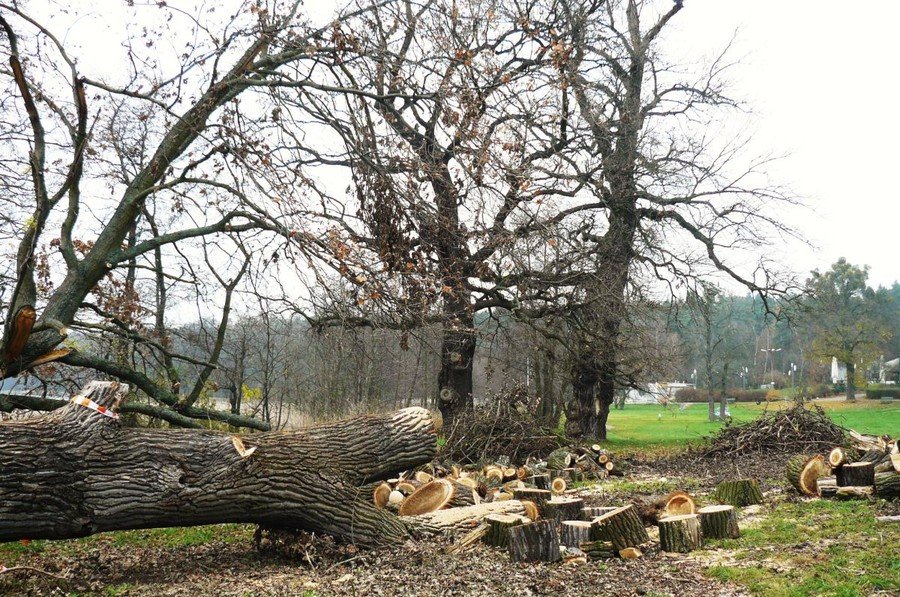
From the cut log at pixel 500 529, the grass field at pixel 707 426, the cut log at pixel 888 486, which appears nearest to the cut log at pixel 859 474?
the cut log at pixel 888 486

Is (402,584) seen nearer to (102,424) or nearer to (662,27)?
(102,424)

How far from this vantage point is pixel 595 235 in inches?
701

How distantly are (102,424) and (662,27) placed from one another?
17.3m

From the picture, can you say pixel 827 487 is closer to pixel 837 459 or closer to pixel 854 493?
pixel 854 493

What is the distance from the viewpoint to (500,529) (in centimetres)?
661

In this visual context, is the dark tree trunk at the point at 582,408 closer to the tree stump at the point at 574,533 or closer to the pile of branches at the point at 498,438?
the pile of branches at the point at 498,438

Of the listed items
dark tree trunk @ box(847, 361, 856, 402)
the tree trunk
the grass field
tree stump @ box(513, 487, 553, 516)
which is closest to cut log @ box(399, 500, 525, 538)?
tree stump @ box(513, 487, 553, 516)

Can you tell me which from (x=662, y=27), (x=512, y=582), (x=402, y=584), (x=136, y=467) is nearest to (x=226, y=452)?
(x=136, y=467)

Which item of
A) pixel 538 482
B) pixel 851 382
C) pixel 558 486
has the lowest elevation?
pixel 558 486

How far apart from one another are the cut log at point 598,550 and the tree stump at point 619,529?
59 mm

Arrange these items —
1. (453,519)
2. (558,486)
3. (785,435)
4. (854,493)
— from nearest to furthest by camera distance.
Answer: (453,519), (854,493), (558,486), (785,435)

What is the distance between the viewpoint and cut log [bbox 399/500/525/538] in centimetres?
685

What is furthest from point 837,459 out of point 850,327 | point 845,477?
point 850,327

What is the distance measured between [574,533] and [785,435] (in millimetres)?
9035
